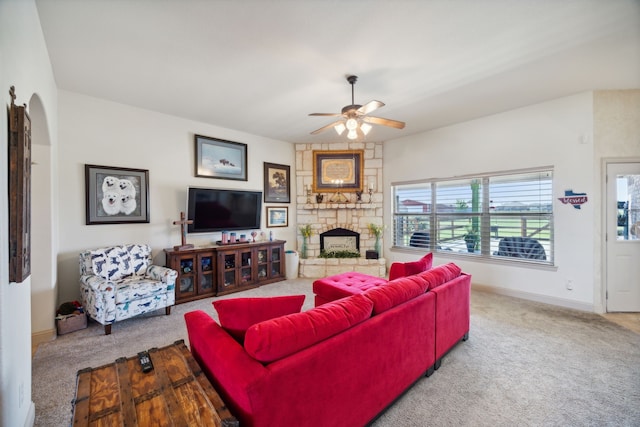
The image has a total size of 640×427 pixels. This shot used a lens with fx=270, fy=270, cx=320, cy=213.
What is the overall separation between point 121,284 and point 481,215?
5.41 m

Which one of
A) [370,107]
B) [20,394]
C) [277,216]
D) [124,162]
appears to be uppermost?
[370,107]

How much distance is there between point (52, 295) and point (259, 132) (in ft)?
12.4

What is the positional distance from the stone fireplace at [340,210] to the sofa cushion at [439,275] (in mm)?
3111

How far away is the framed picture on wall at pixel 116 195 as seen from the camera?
360cm

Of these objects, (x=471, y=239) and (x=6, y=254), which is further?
(x=471, y=239)

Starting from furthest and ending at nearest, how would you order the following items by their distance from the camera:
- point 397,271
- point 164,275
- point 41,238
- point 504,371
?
point 164,275 → point 397,271 → point 41,238 → point 504,371

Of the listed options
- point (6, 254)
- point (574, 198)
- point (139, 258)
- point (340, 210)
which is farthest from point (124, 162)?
point (574, 198)

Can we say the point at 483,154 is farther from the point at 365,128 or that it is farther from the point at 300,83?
the point at 300,83

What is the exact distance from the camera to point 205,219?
449cm

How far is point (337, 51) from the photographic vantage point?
8.55 feet

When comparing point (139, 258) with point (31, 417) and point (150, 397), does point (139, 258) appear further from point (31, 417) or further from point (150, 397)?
point (150, 397)

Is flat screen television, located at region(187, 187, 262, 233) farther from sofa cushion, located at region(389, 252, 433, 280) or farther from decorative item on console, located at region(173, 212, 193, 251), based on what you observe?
sofa cushion, located at region(389, 252, 433, 280)

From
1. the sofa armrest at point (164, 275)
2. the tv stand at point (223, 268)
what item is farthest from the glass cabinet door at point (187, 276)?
the sofa armrest at point (164, 275)

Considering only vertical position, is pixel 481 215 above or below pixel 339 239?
above
